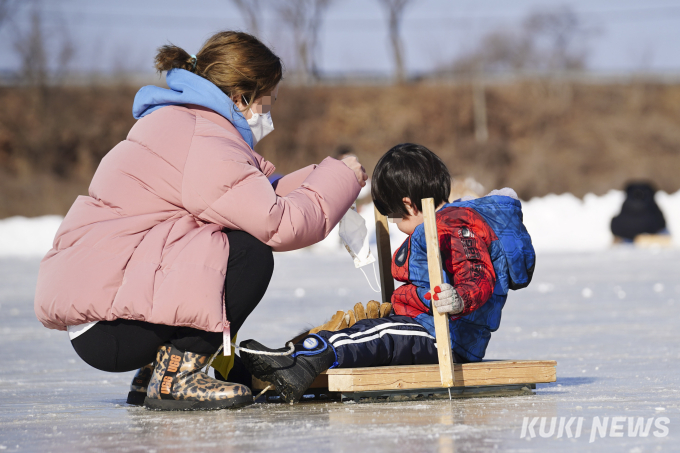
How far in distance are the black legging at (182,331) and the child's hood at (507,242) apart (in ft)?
2.60

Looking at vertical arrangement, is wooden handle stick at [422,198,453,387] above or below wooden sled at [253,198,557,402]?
above

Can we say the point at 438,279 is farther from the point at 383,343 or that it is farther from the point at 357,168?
the point at 357,168

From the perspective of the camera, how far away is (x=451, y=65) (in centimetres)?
3772

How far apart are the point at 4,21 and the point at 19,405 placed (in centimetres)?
3157

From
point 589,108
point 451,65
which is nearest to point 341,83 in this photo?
point 451,65

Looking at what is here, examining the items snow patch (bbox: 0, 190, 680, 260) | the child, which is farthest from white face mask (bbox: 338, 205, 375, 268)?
snow patch (bbox: 0, 190, 680, 260)

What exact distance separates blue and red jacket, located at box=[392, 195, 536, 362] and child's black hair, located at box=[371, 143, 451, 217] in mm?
98

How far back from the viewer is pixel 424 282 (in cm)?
301

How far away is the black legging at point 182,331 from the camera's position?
266 centimetres

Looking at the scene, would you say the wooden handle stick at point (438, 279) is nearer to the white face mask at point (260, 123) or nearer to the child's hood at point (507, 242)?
the child's hood at point (507, 242)

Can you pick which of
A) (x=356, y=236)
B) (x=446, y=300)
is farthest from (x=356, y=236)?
(x=446, y=300)

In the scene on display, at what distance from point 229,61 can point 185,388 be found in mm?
1118

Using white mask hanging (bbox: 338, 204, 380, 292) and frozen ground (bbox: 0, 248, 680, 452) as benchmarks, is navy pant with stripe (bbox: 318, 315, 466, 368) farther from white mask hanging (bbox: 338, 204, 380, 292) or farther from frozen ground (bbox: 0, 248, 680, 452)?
white mask hanging (bbox: 338, 204, 380, 292)

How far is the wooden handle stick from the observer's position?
2.69 m
